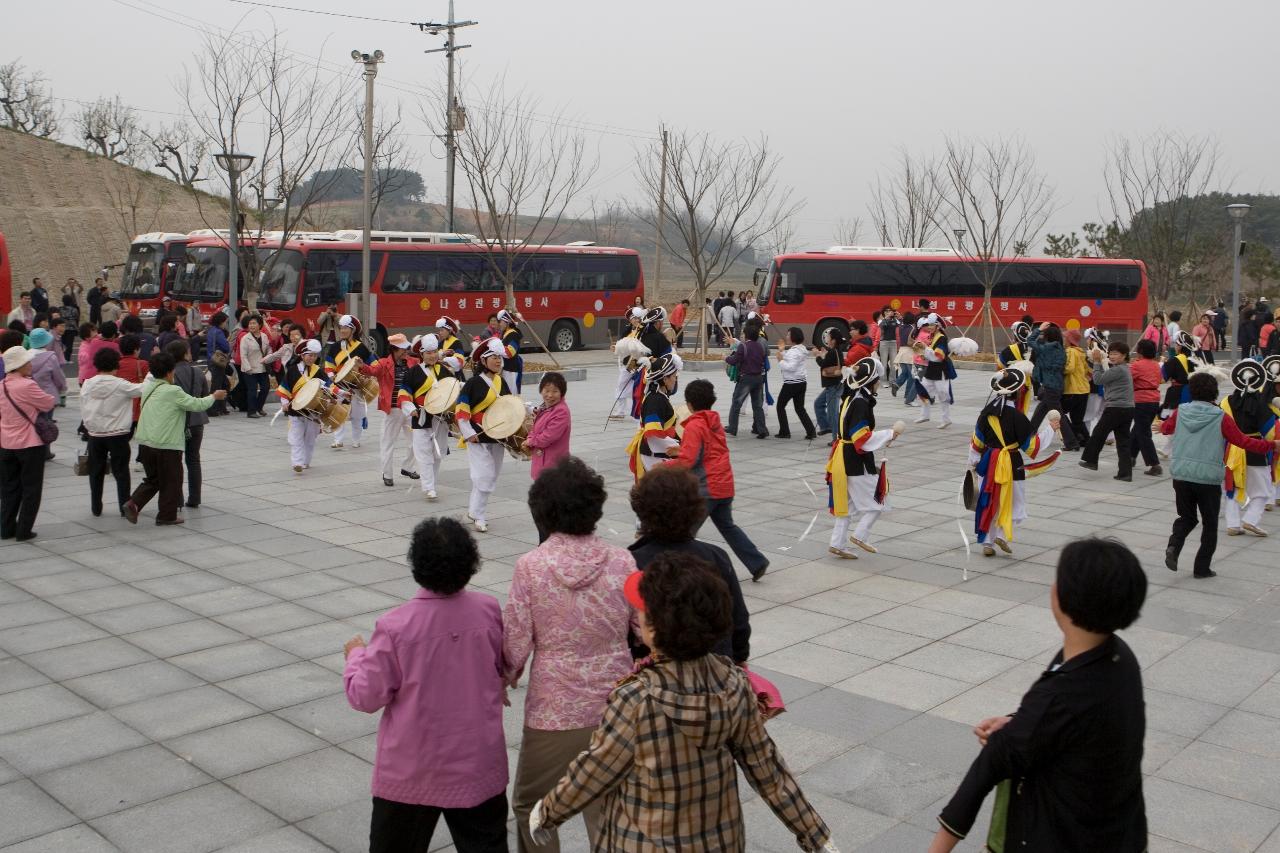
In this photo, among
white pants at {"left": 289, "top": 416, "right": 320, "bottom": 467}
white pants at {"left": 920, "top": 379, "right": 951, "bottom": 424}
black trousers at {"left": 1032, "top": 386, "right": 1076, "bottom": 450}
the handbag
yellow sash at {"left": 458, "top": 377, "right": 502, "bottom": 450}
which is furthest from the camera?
white pants at {"left": 920, "top": 379, "right": 951, "bottom": 424}

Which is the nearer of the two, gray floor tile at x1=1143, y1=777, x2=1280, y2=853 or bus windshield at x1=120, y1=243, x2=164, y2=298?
gray floor tile at x1=1143, y1=777, x2=1280, y2=853

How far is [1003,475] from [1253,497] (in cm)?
292

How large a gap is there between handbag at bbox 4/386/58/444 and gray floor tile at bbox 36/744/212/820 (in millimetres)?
4873

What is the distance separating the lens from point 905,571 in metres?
8.94

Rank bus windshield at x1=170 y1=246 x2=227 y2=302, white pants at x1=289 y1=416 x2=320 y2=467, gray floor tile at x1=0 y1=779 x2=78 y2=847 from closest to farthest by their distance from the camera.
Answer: gray floor tile at x1=0 y1=779 x2=78 y2=847
white pants at x1=289 y1=416 x2=320 y2=467
bus windshield at x1=170 y1=246 x2=227 y2=302

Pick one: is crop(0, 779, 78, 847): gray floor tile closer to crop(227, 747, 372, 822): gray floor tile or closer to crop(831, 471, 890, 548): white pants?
crop(227, 747, 372, 822): gray floor tile

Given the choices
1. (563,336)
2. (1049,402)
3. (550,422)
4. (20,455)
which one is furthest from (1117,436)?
(563,336)

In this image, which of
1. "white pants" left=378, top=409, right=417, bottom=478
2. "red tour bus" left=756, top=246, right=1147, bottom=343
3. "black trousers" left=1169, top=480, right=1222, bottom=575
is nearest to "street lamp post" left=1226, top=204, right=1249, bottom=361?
"red tour bus" left=756, top=246, right=1147, bottom=343

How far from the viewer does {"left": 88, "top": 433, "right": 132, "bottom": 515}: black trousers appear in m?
10.1

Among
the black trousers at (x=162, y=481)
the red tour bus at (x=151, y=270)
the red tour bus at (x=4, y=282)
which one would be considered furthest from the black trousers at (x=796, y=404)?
the red tour bus at (x=151, y=270)

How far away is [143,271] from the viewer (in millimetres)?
28172

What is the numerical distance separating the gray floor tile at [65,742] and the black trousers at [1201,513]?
6944 millimetres

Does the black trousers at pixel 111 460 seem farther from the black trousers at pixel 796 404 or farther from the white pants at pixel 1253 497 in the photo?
the white pants at pixel 1253 497

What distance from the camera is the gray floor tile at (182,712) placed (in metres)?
5.67
